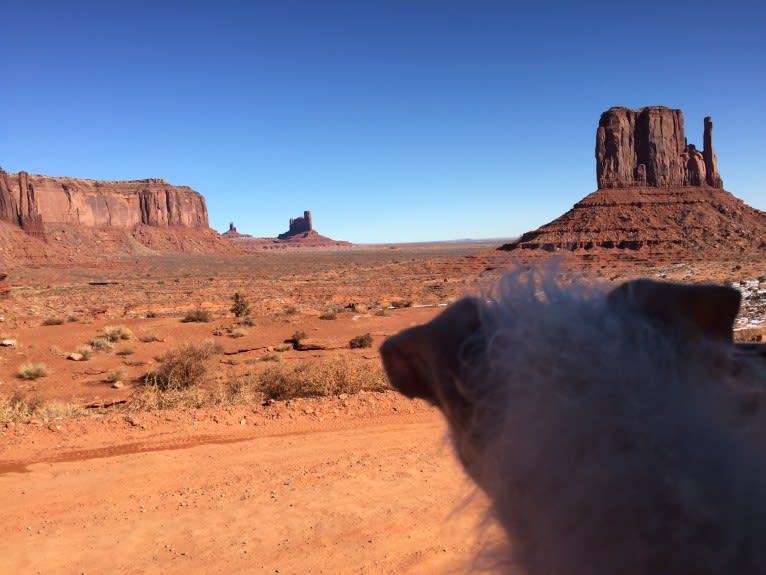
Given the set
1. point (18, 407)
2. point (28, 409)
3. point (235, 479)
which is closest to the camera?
point (235, 479)

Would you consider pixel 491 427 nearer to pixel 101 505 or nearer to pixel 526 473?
pixel 526 473

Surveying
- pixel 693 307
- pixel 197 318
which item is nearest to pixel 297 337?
pixel 197 318

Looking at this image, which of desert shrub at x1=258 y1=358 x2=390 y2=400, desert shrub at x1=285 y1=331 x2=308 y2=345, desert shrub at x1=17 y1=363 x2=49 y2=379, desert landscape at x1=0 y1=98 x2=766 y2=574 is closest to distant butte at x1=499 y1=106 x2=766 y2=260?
desert landscape at x1=0 y1=98 x2=766 y2=574

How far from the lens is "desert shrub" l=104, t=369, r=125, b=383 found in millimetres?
13745

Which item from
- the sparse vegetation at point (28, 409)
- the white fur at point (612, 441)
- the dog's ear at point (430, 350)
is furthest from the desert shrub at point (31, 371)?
the white fur at point (612, 441)

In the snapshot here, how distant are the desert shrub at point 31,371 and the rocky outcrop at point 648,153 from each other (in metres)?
82.0

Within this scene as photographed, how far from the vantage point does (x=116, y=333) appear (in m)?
18.2

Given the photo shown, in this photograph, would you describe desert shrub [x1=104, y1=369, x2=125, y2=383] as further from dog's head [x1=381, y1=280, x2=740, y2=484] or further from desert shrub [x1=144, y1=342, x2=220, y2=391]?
dog's head [x1=381, y1=280, x2=740, y2=484]

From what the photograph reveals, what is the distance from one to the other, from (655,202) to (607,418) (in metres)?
83.3

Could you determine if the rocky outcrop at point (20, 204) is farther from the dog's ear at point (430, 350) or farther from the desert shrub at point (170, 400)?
the dog's ear at point (430, 350)

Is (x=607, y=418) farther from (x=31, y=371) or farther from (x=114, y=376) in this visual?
(x=31, y=371)

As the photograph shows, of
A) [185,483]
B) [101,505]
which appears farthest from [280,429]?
[101,505]

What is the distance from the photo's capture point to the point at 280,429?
847 centimetres

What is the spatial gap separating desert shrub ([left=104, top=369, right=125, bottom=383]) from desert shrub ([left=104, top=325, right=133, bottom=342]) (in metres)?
4.49
